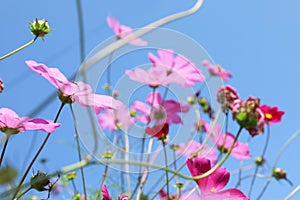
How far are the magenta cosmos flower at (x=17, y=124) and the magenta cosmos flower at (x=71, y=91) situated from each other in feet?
0.11

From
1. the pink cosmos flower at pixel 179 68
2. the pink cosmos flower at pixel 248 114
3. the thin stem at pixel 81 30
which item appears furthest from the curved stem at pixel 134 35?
the pink cosmos flower at pixel 179 68

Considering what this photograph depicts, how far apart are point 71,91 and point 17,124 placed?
0.06 metres

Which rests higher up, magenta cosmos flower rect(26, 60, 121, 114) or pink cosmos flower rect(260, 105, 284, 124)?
pink cosmos flower rect(260, 105, 284, 124)

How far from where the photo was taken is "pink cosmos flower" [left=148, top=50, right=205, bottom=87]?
2.58 ft

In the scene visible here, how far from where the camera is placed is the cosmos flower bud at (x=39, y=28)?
1.65 feet

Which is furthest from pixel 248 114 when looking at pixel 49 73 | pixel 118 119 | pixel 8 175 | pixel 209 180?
pixel 118 119

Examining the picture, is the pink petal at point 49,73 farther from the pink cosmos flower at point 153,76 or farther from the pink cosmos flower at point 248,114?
the pink cosmos flower at point 153,76

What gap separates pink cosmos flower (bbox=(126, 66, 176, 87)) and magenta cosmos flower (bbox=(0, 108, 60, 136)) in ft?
1.13

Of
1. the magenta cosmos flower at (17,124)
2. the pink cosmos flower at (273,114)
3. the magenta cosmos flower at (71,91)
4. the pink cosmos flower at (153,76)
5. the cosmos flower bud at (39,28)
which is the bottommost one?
the magenta cosmos flower at (17,124)

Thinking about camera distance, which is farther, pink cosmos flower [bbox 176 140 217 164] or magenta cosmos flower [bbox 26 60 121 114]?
pink cosmos flower [bbox 176 140 217 164]

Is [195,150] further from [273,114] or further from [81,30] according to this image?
[81,30]

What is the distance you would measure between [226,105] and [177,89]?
0.26 metres

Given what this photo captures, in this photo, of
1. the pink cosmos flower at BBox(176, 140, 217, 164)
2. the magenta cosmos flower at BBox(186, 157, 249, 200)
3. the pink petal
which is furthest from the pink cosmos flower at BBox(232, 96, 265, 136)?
the pink cosmos flower at BBox(176, 140, 217, 164)

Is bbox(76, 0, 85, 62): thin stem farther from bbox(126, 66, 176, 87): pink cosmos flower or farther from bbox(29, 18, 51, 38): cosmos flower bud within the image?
bbox(126, 66, 176, 87): pink cosmos flower
